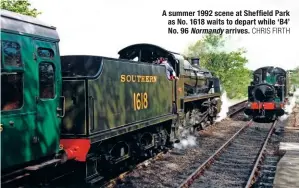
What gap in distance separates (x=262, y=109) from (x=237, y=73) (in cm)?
2438

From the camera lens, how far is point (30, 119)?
5.28 metres

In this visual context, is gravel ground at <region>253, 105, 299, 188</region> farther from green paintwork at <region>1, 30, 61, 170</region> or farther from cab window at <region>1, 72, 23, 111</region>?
cab window at <region>1, 72, 23, 111</region>

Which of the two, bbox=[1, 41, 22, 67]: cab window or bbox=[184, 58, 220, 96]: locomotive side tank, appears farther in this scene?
bbox=[184, 58, 220, 96]: locomotive side tank

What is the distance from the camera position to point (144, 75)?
28.7ft

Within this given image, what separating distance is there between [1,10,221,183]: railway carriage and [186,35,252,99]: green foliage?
113 ft

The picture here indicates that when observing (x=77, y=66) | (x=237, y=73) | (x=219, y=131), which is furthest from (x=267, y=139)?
(x=237, y=73)

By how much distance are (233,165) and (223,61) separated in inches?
1357

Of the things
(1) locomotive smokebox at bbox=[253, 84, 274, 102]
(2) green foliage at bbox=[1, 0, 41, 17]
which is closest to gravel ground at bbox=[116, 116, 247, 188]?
(1) locomotive smokebox at bbox=[253, 84, 274, 102]

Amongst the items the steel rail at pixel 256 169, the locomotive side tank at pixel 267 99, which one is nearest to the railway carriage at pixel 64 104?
the steel rail at pixel 256 169

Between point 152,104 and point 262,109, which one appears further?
point 262,109

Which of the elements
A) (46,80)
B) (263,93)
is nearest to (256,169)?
(46,80)

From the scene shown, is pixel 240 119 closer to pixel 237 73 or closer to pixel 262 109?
pixel 262 109

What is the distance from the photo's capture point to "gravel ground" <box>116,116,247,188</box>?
7.99 metres

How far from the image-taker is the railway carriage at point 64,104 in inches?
197
